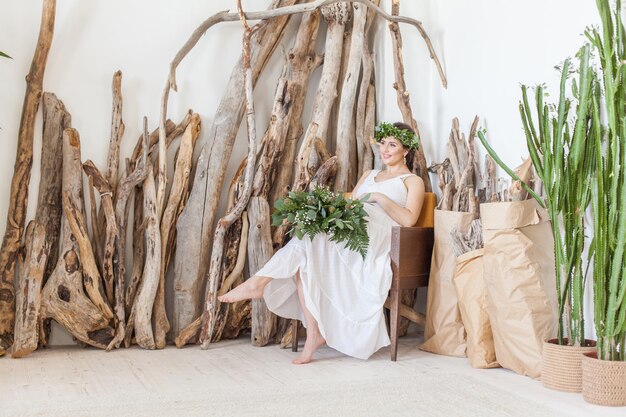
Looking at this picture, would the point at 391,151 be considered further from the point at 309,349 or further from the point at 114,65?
the point at 114,65

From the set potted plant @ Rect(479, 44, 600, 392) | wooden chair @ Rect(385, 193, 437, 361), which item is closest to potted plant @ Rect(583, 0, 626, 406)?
potted plant @ Rect(479, 44, 600, 392)

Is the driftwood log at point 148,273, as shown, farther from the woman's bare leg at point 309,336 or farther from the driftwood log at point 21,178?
the woman's bare leg at point 309,336

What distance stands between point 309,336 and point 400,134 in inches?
51.3

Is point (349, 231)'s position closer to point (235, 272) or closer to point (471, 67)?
point (235, 272)

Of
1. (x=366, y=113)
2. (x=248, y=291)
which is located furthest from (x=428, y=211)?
(x=248, y=291)

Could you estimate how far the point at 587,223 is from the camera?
127 inches

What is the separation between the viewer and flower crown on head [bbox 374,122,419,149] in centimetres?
405

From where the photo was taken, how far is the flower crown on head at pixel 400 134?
4051 millimetres

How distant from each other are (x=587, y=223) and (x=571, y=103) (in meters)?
0.59

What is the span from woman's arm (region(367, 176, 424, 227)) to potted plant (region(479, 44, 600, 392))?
36.6 inches

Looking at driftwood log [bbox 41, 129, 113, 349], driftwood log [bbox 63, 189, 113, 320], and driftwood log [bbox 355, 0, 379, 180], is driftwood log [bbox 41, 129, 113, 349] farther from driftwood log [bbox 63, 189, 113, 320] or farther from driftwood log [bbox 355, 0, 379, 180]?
driftwood log [bbox 355, 0, 379, 180]

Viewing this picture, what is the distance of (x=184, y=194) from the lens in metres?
4.05

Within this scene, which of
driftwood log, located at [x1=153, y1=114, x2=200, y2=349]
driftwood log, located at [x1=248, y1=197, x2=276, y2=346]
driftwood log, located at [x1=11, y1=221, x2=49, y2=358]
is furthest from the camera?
driftwood log, located at [x1=248, y1=197, x2=276, y2=346]

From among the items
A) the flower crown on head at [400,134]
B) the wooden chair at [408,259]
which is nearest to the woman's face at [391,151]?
the flower crown on head at [400,134]
